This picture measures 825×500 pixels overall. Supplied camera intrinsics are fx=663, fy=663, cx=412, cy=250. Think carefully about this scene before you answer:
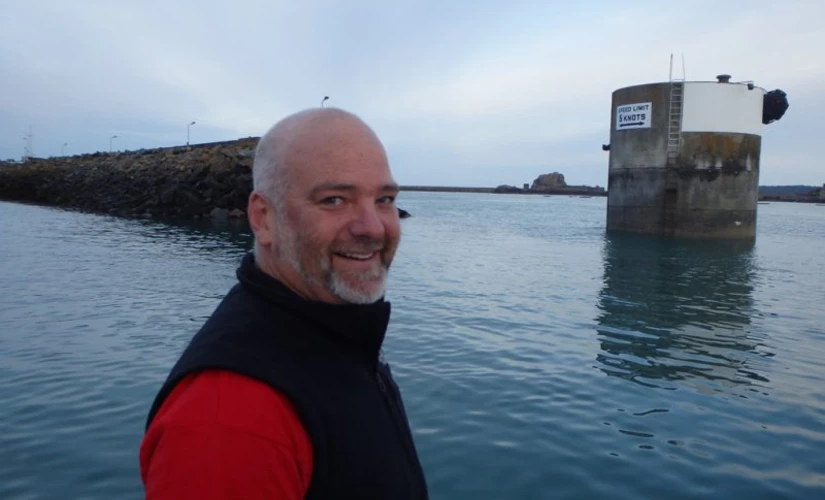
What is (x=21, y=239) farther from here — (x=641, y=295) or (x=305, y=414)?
(x=305, y=414)

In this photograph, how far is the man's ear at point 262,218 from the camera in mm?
2158

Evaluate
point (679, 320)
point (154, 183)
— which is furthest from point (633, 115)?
point (154, 183)

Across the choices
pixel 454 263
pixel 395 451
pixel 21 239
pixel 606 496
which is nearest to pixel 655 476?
pixel 606 496

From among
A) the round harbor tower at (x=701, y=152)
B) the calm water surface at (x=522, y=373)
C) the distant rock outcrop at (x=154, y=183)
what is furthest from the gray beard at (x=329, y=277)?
the distant rock outcrop at (x=154, y=183)

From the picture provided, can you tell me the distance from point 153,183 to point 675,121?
32.5 m

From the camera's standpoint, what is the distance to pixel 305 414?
170 cm

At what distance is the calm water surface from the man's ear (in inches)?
154

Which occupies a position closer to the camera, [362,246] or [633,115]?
[362,246]

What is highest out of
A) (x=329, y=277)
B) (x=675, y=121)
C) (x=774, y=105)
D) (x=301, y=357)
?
(x=774, y=105)

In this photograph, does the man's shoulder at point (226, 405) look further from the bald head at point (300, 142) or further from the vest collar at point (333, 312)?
the bald head at point (300, 142)

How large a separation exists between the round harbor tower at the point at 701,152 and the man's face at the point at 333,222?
28.2 meters

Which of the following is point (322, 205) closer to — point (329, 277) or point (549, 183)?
point (329, 277)

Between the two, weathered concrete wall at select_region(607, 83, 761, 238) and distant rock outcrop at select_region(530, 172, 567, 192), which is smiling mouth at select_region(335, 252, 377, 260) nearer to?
weathered concrete wall at select_region(607, 83, 761, 238)

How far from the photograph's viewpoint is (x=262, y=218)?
2191 millimetres
